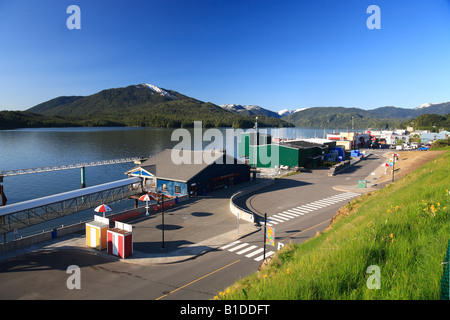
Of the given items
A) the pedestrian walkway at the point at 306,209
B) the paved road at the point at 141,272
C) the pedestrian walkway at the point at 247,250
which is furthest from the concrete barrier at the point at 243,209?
the pedestrian walkway at the point at 247,250

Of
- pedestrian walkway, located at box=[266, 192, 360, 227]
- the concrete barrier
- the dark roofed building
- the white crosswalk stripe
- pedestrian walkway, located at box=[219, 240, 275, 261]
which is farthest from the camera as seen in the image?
the dark roofed building

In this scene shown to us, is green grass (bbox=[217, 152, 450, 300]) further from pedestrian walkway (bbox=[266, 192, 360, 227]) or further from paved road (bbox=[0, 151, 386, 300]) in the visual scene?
pedestrian walkway (bbox=[266, 192, 360, 227])

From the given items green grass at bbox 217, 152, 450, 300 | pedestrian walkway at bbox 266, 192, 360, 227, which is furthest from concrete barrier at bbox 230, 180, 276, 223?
green grass at bbox 217, 152, 450, 300

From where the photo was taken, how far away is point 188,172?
41125mm

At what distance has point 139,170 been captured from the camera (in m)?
44.4

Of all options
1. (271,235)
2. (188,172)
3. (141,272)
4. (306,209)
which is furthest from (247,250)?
(188,172)

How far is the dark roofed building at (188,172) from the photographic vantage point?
132 feet

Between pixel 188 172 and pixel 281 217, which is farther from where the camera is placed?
pixel 188 172

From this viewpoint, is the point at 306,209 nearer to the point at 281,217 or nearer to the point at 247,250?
the point at 281,217

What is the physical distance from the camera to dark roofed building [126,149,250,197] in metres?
40.2

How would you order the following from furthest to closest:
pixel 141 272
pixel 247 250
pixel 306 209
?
pixel 306 209, pixel 247 250, pixel 141 272
